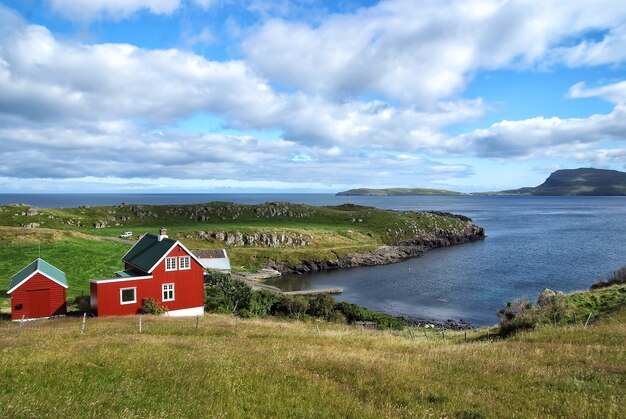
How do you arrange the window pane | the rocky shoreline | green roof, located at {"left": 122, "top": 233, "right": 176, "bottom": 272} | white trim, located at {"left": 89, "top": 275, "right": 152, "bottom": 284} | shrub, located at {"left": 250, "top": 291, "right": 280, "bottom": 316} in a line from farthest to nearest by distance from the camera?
the rocky shoreline < shrub, located at {"left": 250, "top": 291, "right": 280, "bottom": 316} < green roof, located at {"left": 122, "top": 233, "right": 176, "bottom": 272} < the window pane < white trim, located at {"left": 89, "top": 275, "right": 152, "bottom": 284}

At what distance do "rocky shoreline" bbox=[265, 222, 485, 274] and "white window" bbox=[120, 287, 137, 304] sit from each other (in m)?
52.3

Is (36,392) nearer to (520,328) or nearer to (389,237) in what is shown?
(520,328)

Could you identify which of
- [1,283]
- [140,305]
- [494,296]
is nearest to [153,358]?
[140,305]

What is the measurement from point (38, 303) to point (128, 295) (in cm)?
848

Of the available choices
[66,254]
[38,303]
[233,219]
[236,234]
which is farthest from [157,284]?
[233,219]

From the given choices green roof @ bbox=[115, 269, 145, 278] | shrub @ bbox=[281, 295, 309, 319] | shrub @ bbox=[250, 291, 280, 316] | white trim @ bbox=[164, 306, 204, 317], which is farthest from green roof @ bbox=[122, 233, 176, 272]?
shrub @ bbox=[281, 295, 309, 319]

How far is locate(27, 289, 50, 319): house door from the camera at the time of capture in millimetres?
42875

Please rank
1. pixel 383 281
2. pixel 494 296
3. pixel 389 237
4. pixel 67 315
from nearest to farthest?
pixel 67 315, pixel 494 296, pixel 383 281, pixel 389 237

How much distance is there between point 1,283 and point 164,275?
2644cm

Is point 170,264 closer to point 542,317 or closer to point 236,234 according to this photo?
point 542,317

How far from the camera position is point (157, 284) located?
4694 cm

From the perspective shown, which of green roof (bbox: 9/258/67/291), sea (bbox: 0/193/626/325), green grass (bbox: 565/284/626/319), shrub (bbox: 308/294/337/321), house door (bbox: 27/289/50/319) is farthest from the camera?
sea (bbox: 0/193/626/325)

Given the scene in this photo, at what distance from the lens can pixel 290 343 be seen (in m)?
24.3

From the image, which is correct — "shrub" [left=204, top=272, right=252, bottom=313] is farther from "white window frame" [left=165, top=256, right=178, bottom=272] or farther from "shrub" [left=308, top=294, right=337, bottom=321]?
"shrub" [left=308, top=294, right=337, bottom=321]
